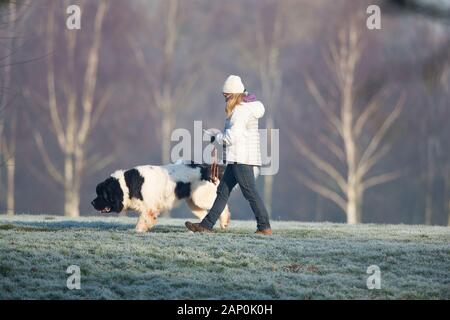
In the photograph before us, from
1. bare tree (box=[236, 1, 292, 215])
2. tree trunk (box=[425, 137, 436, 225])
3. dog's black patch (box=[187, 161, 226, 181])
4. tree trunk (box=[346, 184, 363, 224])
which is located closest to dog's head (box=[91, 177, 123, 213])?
dog's black patch (box=[187, 161, 226, 181])

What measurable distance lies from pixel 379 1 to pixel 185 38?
29.2 metres

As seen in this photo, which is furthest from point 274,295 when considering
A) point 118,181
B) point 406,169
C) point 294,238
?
point 406,169

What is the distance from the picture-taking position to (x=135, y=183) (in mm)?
14484

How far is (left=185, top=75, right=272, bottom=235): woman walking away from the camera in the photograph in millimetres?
13250

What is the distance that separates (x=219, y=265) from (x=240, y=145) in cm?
257

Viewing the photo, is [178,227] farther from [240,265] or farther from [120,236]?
[240,265]

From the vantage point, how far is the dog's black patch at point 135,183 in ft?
47.4

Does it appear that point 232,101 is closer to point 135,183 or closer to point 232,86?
point 232,86

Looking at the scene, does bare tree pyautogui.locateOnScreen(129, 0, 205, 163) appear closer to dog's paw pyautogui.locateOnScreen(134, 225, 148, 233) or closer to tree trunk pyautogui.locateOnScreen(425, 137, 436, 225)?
tree trunk pyautogui.locateOnScreen(425, 137, 436, 225)

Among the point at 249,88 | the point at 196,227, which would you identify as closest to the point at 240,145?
the point at 196,227

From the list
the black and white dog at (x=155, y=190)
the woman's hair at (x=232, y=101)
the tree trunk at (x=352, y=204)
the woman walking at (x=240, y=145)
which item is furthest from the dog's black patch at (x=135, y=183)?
the tree trunk at (x=352, y=204)

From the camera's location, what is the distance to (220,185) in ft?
44.7

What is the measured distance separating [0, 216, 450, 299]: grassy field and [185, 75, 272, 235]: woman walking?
627mm

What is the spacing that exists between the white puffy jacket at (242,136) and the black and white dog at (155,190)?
1554 mm
